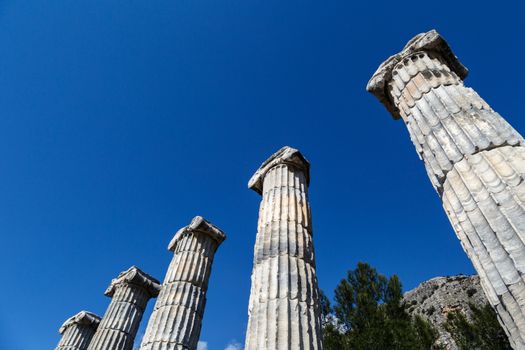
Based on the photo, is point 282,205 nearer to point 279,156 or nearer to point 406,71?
point 279,156

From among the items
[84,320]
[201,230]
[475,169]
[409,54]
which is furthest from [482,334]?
[84,320]

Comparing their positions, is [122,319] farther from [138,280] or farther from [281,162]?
[281,162]

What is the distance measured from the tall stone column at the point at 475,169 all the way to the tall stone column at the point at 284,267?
111 inches

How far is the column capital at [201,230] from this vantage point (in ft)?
37.1

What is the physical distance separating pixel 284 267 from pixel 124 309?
26.6ft

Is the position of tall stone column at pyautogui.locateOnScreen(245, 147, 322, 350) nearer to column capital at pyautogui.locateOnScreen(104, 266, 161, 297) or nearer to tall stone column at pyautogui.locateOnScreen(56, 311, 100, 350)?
column capital at pyautogui.locateOnScreen(104, 266, 161, 297)

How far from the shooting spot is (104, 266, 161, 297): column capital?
12531mm

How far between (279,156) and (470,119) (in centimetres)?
538

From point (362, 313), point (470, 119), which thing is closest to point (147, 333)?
point (470, 119)

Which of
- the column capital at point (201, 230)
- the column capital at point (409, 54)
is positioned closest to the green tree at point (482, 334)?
the column capital at point (201, 230)

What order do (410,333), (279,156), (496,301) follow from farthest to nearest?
(410,333), (279,156), (496,301)

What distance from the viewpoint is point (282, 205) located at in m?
7.98

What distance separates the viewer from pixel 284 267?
642 centimetres

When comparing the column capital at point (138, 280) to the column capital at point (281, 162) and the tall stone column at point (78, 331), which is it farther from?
the column capital at point (281, 162)
